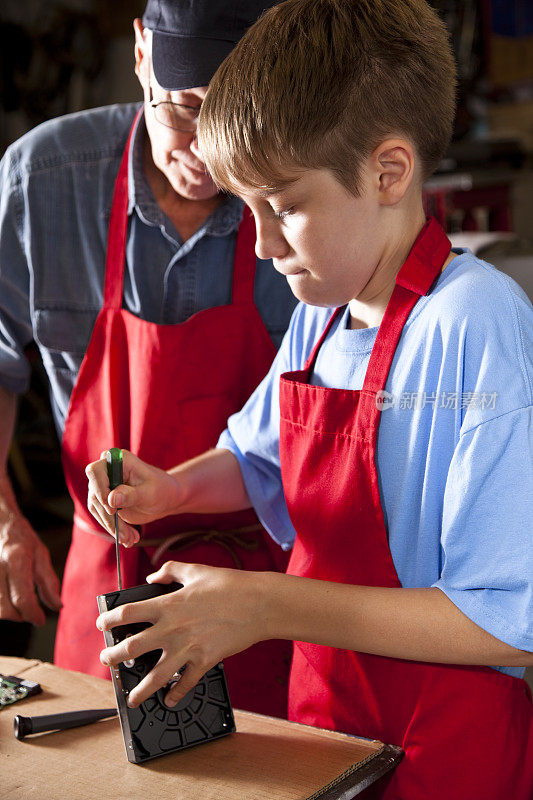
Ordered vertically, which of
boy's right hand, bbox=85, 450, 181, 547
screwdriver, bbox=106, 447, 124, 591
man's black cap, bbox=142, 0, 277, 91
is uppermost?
man's black cap, bbox=142, 0, 277, 91

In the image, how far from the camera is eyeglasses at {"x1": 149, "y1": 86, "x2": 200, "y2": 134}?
4.17 feet

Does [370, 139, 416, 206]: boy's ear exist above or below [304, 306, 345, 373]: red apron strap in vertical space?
above

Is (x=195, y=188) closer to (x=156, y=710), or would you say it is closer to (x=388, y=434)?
(x=388, y=434)

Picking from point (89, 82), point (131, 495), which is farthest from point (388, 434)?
point (89, 82)

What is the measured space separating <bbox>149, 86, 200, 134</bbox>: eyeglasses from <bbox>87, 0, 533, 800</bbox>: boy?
0.30 metres

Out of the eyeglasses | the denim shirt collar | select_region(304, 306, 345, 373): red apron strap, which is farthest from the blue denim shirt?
select_region(304, 306, 345, 373): red apron strap

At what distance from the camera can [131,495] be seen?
1092mm

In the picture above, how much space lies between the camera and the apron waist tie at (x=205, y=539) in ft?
4.48

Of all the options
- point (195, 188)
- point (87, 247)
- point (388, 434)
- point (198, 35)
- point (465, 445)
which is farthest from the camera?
point (87, 247)

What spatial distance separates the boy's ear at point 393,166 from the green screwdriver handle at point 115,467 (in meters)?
0.46

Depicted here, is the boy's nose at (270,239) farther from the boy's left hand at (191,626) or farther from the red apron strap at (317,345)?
the boy's left hand at (191,626)

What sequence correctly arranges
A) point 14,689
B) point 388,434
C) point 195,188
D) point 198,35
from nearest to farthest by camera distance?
point 388,434 < point 14,689 < point 198,35 < point 195,188

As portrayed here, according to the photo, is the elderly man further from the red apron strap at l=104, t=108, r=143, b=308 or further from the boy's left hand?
the boy's left hand

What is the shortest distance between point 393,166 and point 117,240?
0.62 metres
